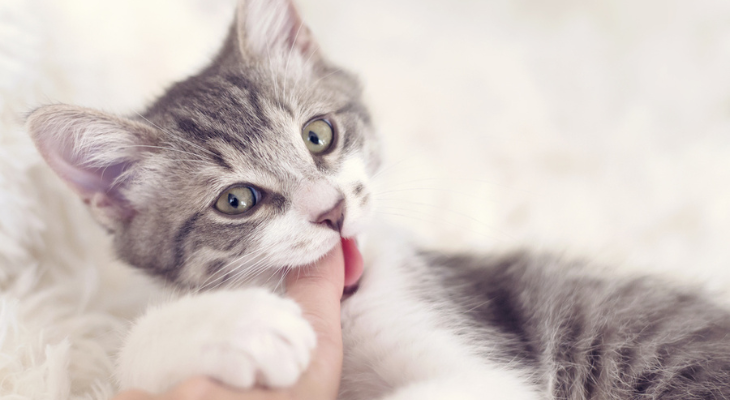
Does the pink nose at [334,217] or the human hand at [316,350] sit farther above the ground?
the pink nose at [334,217]

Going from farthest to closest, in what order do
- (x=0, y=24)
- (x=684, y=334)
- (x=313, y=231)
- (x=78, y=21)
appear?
(x=78, y=21), (x=0, y=24), (x=684, y=334), (x=313, y=231)

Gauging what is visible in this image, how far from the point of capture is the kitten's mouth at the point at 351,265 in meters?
0.95

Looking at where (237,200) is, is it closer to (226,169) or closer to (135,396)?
(226,169)

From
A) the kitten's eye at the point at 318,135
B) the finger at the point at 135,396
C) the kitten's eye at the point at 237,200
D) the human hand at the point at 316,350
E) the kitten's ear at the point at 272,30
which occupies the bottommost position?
the finger at the point at 135,396

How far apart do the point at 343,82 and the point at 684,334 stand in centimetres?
93

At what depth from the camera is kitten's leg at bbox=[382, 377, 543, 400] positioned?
0.71 m

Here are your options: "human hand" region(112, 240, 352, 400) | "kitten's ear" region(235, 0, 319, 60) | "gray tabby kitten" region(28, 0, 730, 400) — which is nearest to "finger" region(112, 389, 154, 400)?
"human hand" region(112, 240, 352, 400)

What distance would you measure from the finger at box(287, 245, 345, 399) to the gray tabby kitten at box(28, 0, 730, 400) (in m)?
0.03

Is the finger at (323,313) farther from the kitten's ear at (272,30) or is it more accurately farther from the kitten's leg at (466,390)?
the kitten's ear at (272,30)

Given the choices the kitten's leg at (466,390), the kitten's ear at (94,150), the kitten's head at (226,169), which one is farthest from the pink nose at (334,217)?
the kitten's ear at (94,150)

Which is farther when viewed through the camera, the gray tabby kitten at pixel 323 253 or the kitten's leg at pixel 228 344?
the gray tabby kitten at pixel 323 253

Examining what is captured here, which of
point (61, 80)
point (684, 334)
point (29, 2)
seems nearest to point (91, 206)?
point (61, 80)

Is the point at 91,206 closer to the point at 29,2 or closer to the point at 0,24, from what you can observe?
the point at 0,24

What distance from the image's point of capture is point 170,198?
0.97 metres
